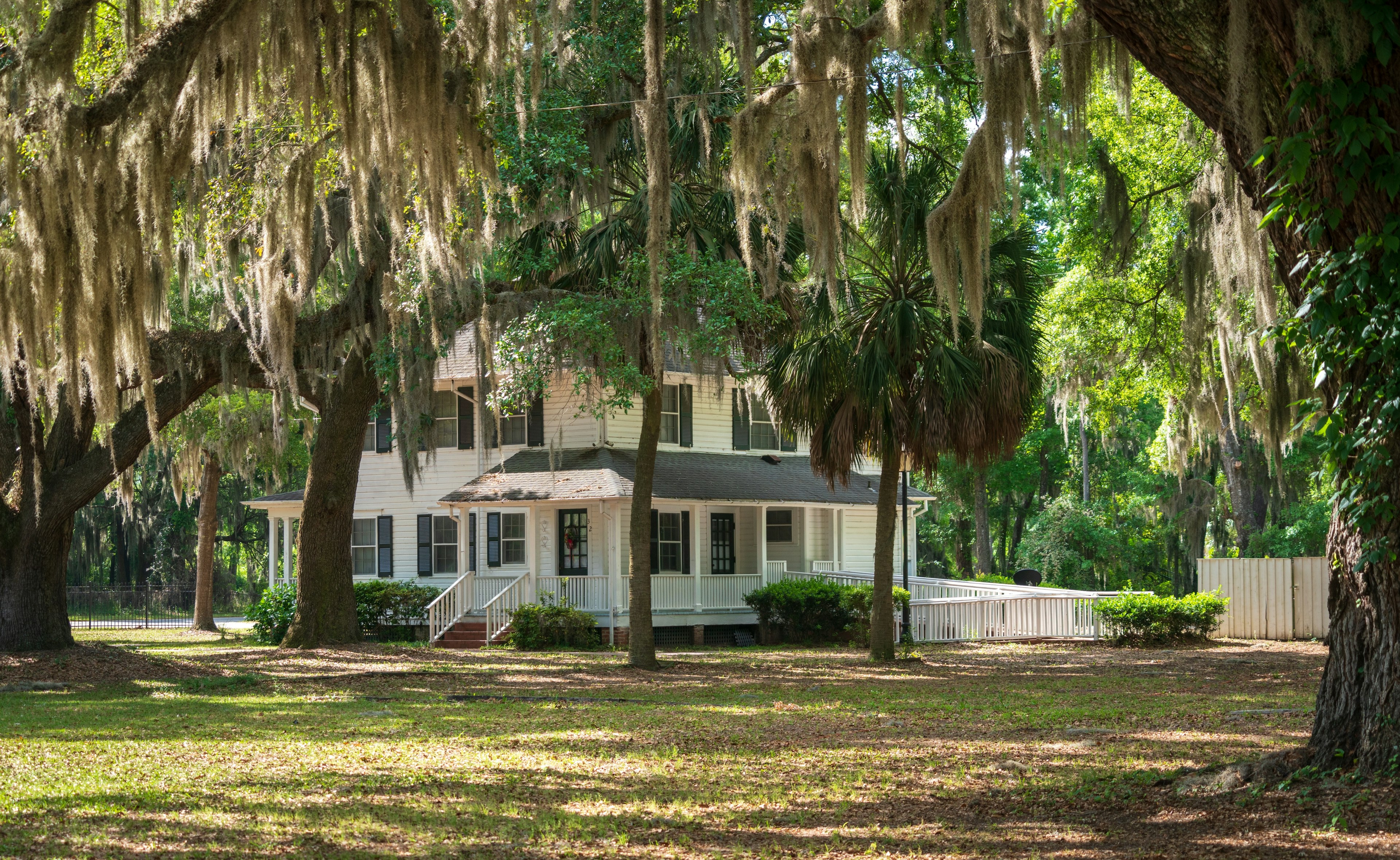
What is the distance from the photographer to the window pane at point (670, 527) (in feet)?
84.9

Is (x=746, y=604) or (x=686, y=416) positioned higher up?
(x=686, y=416)

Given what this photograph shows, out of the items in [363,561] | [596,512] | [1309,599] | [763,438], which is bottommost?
[1309,599]

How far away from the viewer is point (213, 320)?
67.5ft

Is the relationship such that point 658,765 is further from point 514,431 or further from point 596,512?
point 514,431

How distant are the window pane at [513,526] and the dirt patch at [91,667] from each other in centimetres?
904

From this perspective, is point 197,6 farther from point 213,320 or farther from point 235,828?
point 213,320

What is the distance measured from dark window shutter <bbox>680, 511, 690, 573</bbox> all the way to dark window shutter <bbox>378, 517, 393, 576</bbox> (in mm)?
6514

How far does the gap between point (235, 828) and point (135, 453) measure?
43.0ft

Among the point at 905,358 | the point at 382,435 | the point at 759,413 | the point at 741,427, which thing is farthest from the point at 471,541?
the point at 905,358

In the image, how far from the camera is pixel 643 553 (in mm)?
17844

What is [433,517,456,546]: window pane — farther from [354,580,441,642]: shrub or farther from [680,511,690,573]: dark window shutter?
[680,511,690,573]: dark window shutter

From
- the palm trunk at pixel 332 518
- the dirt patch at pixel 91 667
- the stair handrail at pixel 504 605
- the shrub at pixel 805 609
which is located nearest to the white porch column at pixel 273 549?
the stair handrail at pixel 504 605

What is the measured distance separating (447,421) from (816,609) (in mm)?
8854

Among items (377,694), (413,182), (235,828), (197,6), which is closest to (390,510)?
(377,694)
